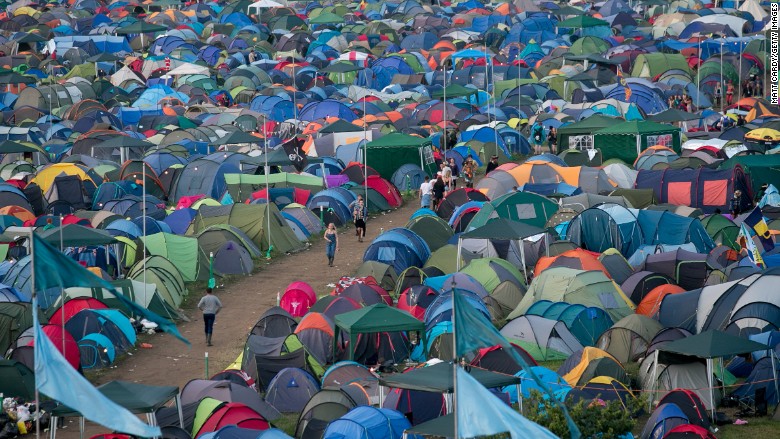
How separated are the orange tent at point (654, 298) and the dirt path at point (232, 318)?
6140 mm

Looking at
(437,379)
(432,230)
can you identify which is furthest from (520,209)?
(437,379)

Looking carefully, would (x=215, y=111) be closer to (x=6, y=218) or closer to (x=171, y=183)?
(x=171, y=183)

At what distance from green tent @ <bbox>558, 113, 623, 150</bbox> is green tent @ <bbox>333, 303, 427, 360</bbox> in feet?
55.4

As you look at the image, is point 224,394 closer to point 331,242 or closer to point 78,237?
point 78,237

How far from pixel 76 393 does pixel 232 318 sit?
43.2 ft

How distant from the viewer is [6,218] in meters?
31.2

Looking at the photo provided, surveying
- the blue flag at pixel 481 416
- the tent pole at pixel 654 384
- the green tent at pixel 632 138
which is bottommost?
the green tent at pixel 632 138

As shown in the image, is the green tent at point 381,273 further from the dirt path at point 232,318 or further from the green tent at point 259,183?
the green tent at point 259,183

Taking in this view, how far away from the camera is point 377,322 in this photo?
2184 cm

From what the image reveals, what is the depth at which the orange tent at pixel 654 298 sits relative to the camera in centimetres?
2462

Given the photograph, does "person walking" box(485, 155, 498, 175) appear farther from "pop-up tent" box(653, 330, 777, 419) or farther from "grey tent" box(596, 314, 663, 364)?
"pop-up tent" box(653, 330, 777, 419)

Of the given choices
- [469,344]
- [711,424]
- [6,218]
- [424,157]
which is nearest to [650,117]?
[424,157]

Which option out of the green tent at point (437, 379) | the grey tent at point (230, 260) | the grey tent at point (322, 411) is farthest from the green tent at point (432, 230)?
the green tent at point (437, 379)

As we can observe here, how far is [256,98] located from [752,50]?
18.9 meters
